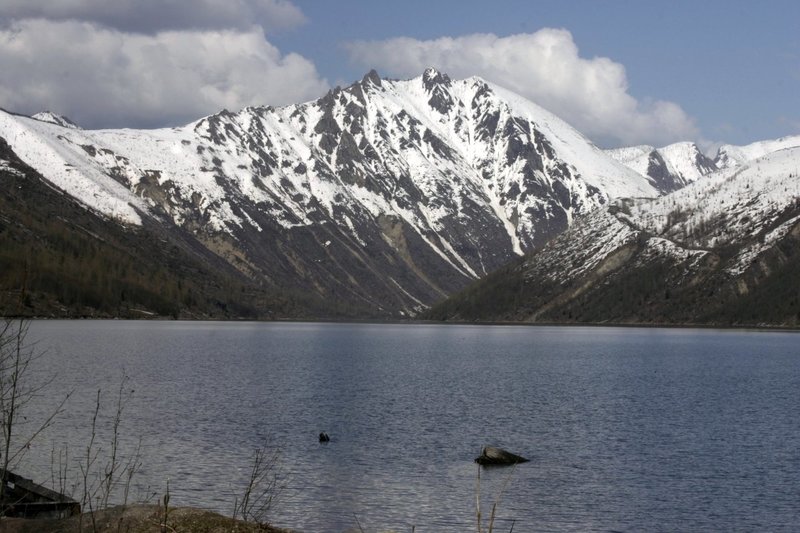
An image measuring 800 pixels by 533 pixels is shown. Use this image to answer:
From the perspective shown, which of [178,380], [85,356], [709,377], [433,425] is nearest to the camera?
[433,425]

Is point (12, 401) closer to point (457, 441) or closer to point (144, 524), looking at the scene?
point (144, 524)

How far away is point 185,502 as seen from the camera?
50562 millimetres

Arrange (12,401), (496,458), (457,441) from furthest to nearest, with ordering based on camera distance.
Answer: (457,441), (496,458), (12,401)

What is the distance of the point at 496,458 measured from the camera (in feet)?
214

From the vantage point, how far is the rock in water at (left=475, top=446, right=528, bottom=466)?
64.9 m

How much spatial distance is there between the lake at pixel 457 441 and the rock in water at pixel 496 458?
1287mm

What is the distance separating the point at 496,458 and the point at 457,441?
34.1ft

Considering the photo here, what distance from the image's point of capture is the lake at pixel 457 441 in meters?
51.8

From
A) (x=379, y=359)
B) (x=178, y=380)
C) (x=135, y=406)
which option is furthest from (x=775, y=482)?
(x=379, y=359)

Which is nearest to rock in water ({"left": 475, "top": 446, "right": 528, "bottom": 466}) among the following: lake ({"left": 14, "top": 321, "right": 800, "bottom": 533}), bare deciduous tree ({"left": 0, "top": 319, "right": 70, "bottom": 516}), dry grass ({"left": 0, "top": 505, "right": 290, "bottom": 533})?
lake ({"left": 14, "top": 321, "right": 800, "bottom": 533})

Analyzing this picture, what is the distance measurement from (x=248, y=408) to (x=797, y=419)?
5100cm

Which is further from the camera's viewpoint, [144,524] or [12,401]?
[144,524]

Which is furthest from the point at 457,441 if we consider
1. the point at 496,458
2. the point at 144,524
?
the point at 144,524

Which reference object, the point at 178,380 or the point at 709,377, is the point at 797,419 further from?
the point at 178,380
